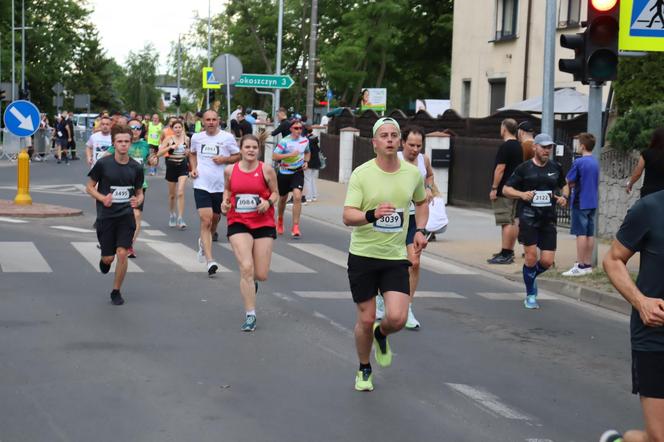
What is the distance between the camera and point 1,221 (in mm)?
18047

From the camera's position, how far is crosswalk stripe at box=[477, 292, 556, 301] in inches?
479

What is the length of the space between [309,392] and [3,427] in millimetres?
1923

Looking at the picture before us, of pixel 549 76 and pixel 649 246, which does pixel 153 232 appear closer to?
pixel 549 76

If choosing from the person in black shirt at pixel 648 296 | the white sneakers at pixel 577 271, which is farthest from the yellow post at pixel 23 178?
the person in black shirt at pixel 648 296

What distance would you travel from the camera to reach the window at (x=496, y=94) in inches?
1428

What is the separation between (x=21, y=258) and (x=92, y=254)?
3.02 ft

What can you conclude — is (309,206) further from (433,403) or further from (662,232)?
(662,232)

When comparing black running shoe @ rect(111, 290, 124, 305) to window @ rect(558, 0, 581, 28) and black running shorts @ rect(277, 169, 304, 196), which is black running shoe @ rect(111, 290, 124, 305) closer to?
black running shorts @ rect(277, 169, 304, 196)

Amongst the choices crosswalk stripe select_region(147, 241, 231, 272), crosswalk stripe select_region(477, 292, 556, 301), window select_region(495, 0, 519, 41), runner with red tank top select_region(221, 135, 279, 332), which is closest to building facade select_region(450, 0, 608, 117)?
window select_region(495, 0, 519, 41)

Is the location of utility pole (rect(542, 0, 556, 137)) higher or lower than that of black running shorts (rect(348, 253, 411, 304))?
higher

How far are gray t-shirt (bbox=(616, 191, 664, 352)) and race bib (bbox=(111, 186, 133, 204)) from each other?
6.78 metres

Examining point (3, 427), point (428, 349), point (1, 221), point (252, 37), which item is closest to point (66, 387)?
point (3, 427)

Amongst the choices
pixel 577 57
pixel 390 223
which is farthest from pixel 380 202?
pixel 577 57

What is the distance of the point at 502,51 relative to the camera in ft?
117
